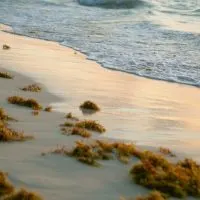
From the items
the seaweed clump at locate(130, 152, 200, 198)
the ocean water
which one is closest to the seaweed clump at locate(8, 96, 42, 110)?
the seaweed clump at locate(130, 152, 200, 198)

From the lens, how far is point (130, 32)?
20766mm

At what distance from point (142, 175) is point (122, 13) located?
81.1 ft

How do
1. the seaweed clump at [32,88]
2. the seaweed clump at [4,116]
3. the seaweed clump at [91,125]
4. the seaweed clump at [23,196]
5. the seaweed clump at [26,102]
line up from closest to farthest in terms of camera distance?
the seaweed clump at [23,196] → the seaweed clump at [4,116] → the seaweed clump at [91,125] → the seaweed clump at [26,102] → the seaweed clump at [32,88]

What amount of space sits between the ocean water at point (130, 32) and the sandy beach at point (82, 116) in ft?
3.48

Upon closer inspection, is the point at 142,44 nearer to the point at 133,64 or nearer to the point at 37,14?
the point at 133,64

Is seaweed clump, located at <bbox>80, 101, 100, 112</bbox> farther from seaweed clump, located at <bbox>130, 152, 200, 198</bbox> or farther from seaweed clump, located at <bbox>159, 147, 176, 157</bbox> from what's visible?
seaweed clump, located at <bbox>130, 152, 200, 198</bbox>

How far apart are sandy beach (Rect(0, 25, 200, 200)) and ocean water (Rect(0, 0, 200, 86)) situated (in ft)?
3.48

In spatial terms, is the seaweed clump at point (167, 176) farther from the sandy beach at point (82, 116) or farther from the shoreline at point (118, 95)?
the shoreline at point (118, 95)

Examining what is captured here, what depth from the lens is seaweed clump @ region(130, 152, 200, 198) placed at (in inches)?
215

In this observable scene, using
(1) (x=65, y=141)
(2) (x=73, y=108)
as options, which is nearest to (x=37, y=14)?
(2) (x=73, y=108)

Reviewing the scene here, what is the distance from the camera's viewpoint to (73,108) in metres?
8.83

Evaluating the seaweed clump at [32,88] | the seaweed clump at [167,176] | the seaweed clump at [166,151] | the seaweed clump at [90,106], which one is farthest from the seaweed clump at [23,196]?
the seaweed clump at [32,88]

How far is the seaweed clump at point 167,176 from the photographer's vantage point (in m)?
5.46

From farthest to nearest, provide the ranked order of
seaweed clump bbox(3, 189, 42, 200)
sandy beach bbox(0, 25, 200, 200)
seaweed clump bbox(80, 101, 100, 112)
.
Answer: seaweed clump bbox(80, 101, 100, 112) → sandy beach bbox(0, 25, 200, 200) → seaweed clump bbox(3, 189, 42, 200)
